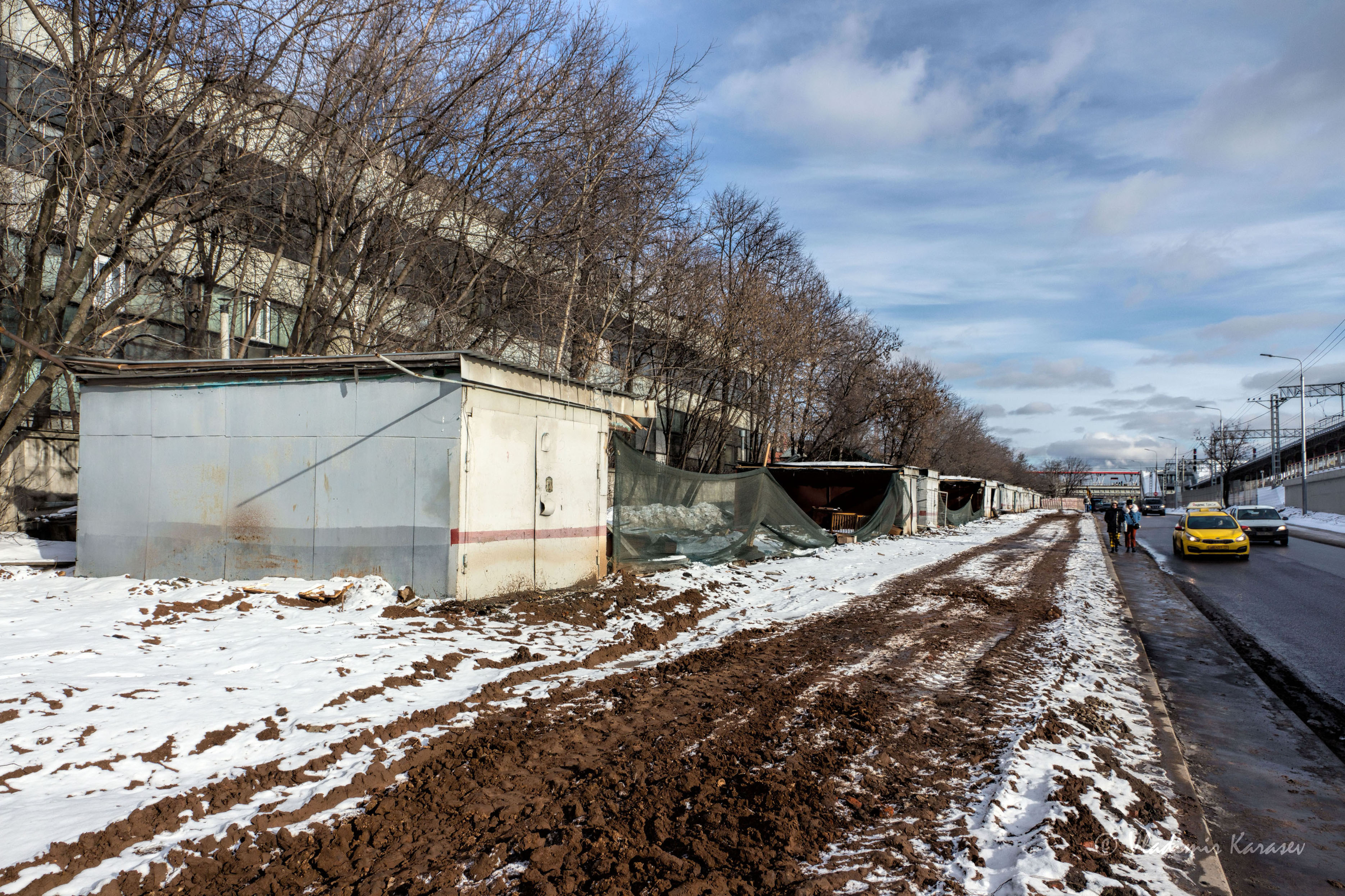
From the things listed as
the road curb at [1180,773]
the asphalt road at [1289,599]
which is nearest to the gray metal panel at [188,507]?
the road curb at [1180,773]

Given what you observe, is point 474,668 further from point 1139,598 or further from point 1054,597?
point 1139,598

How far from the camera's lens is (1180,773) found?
5004 mm

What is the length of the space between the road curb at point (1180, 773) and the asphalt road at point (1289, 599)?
144cm

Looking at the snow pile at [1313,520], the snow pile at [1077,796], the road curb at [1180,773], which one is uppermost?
the snow pile at [1077,796]

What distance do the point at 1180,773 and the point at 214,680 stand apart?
284 inches

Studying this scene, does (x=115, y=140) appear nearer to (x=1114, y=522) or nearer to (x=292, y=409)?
(x=292, y=409)

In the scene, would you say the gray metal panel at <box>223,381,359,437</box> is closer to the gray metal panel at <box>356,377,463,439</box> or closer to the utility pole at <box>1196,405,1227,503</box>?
the gray metal panel at <box>356,377,463,439</box>

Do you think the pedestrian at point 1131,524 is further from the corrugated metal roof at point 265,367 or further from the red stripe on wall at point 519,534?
the corrugated metal roof at point 265,367

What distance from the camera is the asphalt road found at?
852 centimetres

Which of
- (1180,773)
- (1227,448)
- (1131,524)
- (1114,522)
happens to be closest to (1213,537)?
(1131,524)

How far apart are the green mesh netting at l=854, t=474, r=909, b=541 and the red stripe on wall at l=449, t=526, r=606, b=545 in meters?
13.2

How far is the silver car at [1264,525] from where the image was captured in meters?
27.7

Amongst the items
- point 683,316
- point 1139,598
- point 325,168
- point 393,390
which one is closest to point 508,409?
point 393,390

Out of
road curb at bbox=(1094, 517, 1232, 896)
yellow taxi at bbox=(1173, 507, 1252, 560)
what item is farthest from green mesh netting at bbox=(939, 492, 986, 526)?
road curb at bbox=(1094, 517, 1232, 896)
